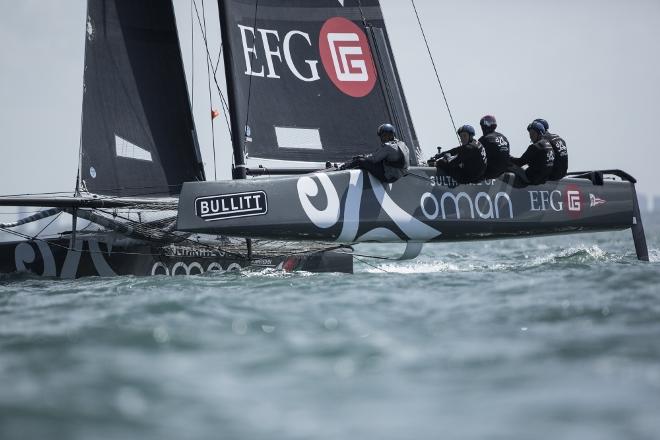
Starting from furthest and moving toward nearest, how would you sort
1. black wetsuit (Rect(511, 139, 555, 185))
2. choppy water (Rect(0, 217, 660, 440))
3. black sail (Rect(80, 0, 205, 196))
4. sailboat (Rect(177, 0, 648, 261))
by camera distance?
black sail (Rect(80, 0, 205, 196)) < black wetsuit (Rect(511, 139, 555, 185)) < sailboat (Rect(177, 0, 648, 261)) < choppy water (Rect(0, 217, 660, 440))

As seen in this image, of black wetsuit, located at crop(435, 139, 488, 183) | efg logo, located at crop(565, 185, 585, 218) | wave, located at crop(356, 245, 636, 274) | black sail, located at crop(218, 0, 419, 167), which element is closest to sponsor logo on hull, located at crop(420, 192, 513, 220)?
black wetsuit, located at crop(435, 139, 488, 183)

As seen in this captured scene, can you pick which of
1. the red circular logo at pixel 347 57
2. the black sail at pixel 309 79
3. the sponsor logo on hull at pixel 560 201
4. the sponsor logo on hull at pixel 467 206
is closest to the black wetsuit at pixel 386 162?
the sponsor logo on hull at pixel 467 206

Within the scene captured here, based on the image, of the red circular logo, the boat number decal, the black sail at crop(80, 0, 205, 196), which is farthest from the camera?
the red circular logo

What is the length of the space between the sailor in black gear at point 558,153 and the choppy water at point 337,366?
338 centimetres

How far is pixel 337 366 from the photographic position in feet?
10.1

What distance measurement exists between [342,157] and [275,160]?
28.6 inches

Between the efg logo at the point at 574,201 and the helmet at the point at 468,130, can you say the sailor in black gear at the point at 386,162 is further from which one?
the efg logo at the point at 574,201

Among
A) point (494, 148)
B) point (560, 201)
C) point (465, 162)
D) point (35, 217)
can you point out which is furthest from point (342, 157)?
point (35, 217)

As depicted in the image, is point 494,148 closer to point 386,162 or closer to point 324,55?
point 386,162

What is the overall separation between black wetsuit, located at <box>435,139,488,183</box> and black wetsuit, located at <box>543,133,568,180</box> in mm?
920

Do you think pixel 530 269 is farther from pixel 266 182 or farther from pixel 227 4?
pixel 227 4

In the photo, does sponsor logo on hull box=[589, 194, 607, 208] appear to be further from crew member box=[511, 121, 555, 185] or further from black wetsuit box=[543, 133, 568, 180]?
crew member box=[511, 121, 555, 185]

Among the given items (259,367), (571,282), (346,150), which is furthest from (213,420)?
(346,150)

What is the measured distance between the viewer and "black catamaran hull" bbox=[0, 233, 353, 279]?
7.33 metres
